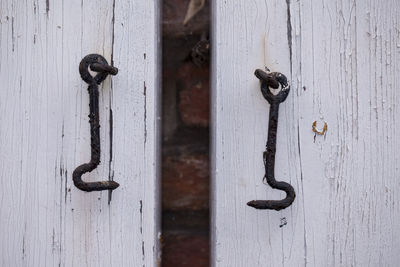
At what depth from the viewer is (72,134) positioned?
50 cm

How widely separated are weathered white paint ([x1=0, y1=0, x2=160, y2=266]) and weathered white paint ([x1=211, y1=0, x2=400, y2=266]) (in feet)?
0.34

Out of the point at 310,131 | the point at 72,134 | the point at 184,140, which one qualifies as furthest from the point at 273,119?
the point at 72,134

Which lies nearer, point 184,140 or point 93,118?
point 93,118

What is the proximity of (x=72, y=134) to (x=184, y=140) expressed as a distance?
17 centimetres

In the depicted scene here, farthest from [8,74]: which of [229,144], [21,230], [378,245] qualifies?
[378,245]

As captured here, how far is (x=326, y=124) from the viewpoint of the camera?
49 cm

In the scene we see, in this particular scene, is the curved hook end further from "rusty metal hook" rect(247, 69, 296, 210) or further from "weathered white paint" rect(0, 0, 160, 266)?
"rusty metal hook" rect(247, 69, 296, 210)

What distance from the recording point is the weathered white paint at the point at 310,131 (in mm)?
486

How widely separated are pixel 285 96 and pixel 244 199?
0.15 meters

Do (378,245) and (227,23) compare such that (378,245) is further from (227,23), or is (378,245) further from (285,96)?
(227,23)

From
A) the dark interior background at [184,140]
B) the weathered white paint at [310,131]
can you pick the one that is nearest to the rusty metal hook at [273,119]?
the weathered white paint at [310,131]

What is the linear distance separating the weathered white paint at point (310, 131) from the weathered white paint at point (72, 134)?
0.34ft

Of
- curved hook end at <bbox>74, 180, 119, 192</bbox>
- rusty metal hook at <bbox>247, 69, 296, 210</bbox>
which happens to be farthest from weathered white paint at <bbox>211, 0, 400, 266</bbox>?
curved hook end at <bbox>74, 180, 119, 192</bbox>

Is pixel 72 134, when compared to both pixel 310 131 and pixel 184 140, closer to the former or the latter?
pixel 184 140
